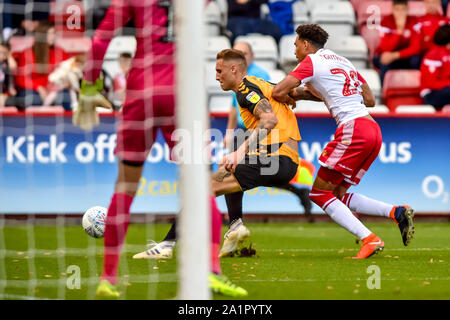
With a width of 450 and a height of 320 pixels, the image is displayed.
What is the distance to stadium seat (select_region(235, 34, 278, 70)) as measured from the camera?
37.3 ft

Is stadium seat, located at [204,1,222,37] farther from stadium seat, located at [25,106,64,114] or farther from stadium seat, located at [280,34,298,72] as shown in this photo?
stadium seat, located at [25,106,64,114]

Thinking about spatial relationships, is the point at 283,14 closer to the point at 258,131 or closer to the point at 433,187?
the point at 433,187

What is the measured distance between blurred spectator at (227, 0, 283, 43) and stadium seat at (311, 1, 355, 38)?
2.22ft

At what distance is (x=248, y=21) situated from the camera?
11.9 m

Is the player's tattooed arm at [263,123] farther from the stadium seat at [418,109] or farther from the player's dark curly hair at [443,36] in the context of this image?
the player's dark curly hair at [443,36]

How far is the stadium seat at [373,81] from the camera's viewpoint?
11.1 m

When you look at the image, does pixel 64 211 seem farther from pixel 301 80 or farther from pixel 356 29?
pixel 356 29

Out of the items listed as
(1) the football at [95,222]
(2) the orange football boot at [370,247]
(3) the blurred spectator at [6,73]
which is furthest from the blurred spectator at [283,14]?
(1) the football at [95,222]

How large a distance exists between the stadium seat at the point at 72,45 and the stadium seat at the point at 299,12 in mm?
3402

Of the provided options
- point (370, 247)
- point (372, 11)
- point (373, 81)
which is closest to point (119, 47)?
point (373, 81)

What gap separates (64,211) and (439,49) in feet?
18.3

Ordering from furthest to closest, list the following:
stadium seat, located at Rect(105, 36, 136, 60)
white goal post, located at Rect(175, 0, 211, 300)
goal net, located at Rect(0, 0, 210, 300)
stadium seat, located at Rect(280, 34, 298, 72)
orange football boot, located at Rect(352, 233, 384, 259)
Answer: stadium seat, located at Rect(280, 34, 298, 72)
stadium seat, located at Rect(105, 36, 136, 60)
orange football boot, located at Rect(352, 233, 384, 259)
goal net, located at Rect(0, 0, 210, 300)
white goal post, located at Rect(175, 0, 211, 300)

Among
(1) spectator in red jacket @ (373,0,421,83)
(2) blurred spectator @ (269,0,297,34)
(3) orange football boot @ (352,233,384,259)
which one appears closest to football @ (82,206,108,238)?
(3) orange football boot @ (352,233,384,259)
